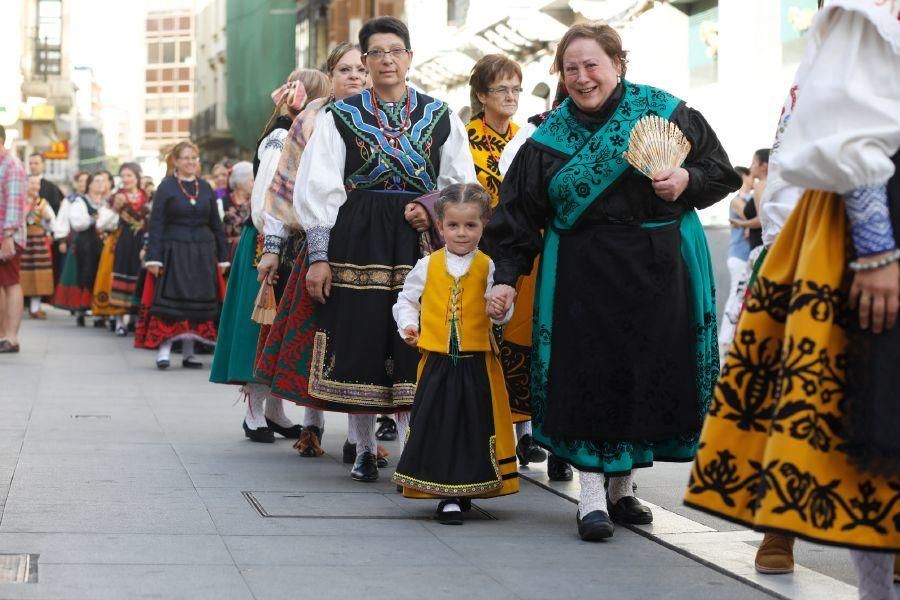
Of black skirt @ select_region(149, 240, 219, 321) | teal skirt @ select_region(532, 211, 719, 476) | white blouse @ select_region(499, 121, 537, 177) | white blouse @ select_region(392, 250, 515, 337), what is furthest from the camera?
black skirt @ select_region(149, 240, 219, 321)

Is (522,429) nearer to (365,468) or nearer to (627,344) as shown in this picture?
(365,468)

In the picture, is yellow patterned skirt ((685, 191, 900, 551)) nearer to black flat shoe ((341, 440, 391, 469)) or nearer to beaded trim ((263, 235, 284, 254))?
black flat shoe ((341, 440, 391, 469))

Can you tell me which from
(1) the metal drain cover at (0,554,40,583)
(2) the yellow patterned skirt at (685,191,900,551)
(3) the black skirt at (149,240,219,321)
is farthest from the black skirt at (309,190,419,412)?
(3) the black skirt at (149,240,219,321)

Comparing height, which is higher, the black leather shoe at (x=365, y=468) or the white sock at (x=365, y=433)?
the white sock at (x=365, y=433)

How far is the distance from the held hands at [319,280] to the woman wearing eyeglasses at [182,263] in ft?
22.4

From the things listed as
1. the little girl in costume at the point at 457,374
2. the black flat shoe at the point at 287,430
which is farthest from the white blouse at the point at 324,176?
the black flat shoe at the point at 287,430

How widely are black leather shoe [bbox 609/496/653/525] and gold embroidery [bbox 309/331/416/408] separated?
1.17 metres

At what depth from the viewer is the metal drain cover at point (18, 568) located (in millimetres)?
4918

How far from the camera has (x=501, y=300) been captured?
235 inches

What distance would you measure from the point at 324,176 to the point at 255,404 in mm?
2246

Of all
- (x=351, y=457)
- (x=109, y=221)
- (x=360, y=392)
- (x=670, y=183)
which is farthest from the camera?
(x=109, y=221)

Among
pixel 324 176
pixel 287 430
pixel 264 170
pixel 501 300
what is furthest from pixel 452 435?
pixel 287 430

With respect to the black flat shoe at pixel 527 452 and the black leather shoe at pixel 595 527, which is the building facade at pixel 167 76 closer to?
the black flat shoe at pixel 527 452

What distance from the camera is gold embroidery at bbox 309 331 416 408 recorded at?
7027 millimetres
